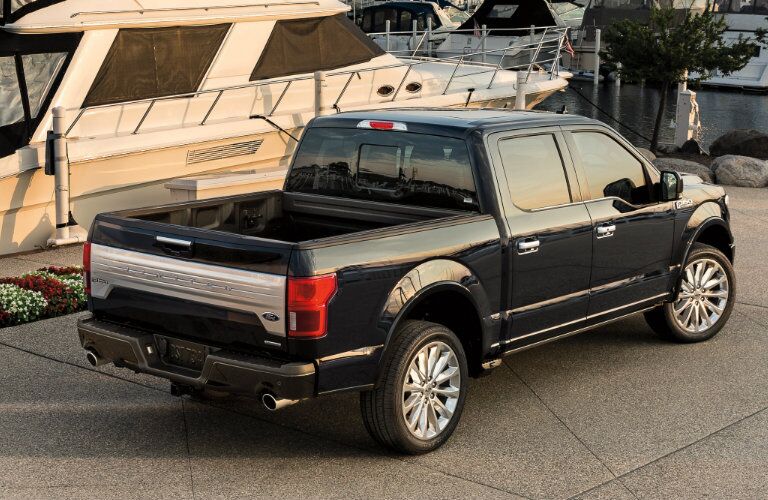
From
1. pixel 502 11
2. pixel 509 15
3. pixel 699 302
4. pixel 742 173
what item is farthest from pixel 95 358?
pixel 502 11

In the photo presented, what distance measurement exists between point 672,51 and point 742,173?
22.5ft

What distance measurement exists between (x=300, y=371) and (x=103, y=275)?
1.41 m

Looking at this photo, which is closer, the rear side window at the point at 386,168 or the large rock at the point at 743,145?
the rear side window at the point at 386,168

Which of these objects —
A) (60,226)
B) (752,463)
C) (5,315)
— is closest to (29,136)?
(60,226)

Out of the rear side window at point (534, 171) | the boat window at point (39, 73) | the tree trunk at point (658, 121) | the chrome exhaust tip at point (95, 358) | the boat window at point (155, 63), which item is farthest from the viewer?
the tree trunk at point (658, 121)

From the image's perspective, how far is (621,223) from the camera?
7.77 meters

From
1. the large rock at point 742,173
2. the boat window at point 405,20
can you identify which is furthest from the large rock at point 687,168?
the boat window at point 405,20

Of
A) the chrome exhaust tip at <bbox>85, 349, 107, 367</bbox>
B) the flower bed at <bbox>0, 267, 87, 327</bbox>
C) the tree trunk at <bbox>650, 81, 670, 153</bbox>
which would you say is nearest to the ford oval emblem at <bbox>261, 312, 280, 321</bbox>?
the chrome exhaust tip at <bbox>85, 349, 107, 367</bbox>

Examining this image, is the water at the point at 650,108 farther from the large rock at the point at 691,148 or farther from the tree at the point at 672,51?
the large rock at the point at 691,148

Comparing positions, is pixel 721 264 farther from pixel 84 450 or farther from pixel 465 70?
pixel 465 70

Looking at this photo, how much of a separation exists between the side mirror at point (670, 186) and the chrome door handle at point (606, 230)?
2.02ft

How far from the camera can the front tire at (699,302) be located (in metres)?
8.58

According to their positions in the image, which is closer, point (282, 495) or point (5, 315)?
point (282, 495)

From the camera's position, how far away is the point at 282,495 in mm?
5875
